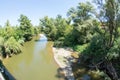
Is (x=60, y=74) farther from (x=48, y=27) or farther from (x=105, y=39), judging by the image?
(x=48, y=27)

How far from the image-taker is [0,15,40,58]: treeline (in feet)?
107

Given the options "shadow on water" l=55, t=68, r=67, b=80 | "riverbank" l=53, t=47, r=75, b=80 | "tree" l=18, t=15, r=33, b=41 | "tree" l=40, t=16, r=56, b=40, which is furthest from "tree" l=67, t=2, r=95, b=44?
"tree" l=18, t=15, r=33, b=41

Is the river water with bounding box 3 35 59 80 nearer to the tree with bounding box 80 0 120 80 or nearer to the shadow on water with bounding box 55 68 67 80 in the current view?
the shadow on water with bounding box 55 68 67 80

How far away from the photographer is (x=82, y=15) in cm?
3728

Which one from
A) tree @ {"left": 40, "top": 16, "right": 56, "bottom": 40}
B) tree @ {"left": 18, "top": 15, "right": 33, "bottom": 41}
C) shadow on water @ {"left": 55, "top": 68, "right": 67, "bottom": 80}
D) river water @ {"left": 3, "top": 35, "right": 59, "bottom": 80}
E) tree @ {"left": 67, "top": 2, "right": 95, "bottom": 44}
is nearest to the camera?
shadow on water @ {"left": 55, "top": 68, "right": 67, "bottom": 80}

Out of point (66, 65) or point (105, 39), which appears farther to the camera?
point (66, 65)

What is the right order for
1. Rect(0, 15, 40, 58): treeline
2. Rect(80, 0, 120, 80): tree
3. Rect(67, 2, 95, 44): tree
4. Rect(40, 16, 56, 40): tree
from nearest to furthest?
Rect(80, 0, 120, 80): tree → Rect(0, 15, 40, 58): treeline → Rect(67, 2, 95, 44): tree → Rect(40, 16, 56, 40): tree

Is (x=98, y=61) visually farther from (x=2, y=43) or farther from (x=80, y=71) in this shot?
(x=2, y=43)

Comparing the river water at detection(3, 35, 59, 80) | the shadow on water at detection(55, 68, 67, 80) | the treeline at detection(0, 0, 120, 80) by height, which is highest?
the treeline at detection(0, 0, 120, 80)

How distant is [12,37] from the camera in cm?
3647

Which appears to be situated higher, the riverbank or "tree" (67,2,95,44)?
"tree" (67,2,95,44)

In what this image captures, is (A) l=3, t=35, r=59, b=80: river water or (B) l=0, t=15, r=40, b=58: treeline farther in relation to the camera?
(B) l=0, t=15, r=40, b=58: treeline

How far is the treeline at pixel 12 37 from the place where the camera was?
3250cm

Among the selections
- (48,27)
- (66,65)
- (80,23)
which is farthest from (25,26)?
(66,65)
